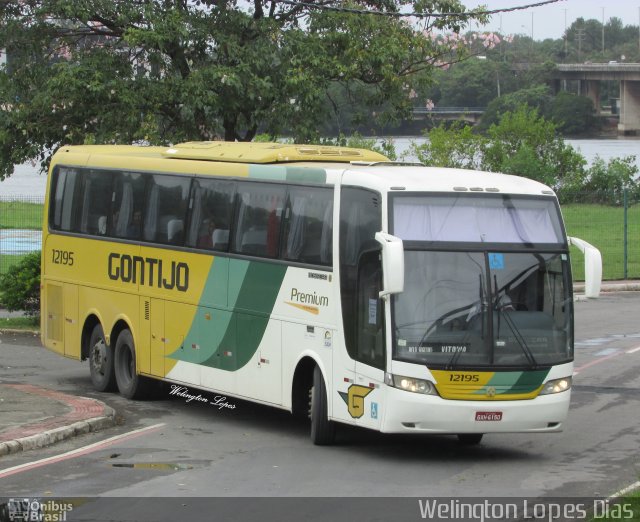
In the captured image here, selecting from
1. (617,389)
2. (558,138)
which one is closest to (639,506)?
(617,389)

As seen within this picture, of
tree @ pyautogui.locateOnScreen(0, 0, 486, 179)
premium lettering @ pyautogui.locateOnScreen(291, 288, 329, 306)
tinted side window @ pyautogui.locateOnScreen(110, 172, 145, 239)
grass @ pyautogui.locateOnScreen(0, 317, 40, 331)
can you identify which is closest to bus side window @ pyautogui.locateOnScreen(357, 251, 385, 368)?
premium lettering @ pyautogui.locateOnScreen(291, 288, 329, 306)

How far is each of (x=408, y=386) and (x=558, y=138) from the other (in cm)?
A: 3835

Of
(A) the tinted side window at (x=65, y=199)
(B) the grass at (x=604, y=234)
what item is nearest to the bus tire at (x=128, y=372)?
(A) the tinted side window at (x=65, y=199)

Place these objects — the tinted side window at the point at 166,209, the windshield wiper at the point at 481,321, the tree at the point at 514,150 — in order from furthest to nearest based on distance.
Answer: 1. the tree at the point at 514,150
2. the tinted side window at the point at 166,209
3. the windshield wiper at the point at 481,321

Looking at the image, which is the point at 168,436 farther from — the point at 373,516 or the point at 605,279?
the point at 605,279

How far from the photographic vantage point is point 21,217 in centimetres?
4459

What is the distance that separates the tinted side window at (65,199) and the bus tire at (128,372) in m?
2.20

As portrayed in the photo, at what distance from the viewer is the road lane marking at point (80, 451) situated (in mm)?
12367

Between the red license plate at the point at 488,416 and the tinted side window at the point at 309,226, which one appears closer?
Result: the red license plate at the point at 488,416

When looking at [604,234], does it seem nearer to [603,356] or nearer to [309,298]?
[603,356]

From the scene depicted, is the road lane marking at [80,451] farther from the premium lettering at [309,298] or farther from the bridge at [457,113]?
the bridge at [457,113]

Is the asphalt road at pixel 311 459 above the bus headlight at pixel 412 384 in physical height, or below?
below

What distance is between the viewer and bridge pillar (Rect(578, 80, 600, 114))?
5412 centimetres

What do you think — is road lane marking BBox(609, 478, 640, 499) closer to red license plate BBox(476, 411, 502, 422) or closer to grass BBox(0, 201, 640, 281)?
red license plate BBox(476, 411, 502, 422)
